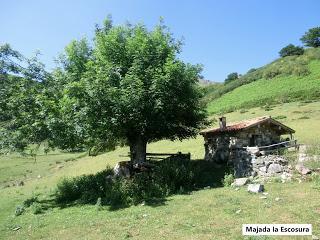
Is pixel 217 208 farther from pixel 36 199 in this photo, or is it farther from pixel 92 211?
pixel 36 199

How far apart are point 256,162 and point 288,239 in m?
12.1

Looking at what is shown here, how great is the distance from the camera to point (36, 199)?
28422 mm

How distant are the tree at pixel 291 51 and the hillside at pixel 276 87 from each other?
173 inches

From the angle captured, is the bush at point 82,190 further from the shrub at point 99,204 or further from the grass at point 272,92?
the grass at point 272,92

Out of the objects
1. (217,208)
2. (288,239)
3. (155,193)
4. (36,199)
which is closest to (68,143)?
(36,199)

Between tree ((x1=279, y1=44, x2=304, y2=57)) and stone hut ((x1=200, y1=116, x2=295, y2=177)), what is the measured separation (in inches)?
2406

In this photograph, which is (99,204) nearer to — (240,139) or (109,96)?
(109,96)

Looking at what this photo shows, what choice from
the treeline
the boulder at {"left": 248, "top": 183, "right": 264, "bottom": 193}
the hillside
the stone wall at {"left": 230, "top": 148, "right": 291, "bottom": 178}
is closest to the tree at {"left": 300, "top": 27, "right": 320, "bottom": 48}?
the treeline

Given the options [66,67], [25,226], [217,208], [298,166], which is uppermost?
[66,67]

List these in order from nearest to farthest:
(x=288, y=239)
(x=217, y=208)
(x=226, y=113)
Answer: (x=288, y=239) < (x=217, y=208) < (x=226, y=113)

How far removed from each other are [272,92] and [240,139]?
130ft

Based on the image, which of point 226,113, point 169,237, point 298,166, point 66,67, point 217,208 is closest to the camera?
point 169,237

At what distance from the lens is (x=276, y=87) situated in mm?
69375

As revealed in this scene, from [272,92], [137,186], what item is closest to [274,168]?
[137,186]
